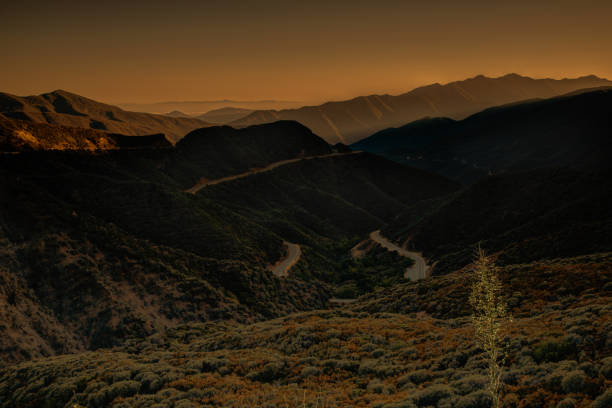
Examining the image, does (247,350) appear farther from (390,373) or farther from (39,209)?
(39,209)

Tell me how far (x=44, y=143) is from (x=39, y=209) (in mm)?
34239

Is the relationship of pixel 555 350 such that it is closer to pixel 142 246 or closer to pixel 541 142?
pixel 142 246

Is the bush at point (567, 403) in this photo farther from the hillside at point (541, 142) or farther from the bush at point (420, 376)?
the hillside at point (541, 142)

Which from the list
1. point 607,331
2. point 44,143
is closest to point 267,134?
point 44,143

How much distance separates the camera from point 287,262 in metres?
54.8

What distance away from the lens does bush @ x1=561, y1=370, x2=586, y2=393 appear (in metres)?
8.55

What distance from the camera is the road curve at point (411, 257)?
158ft

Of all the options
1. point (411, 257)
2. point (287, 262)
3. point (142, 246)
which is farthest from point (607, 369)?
point (411, 257)

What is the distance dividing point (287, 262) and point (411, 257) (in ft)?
63.3

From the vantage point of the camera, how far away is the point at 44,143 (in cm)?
6356

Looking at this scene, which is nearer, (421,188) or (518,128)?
(421,188)

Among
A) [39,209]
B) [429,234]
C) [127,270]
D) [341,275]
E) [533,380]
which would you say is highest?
[39,209]

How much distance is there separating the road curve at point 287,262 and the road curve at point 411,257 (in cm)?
1573

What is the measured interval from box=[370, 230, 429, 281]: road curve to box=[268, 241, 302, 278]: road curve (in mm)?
15729
